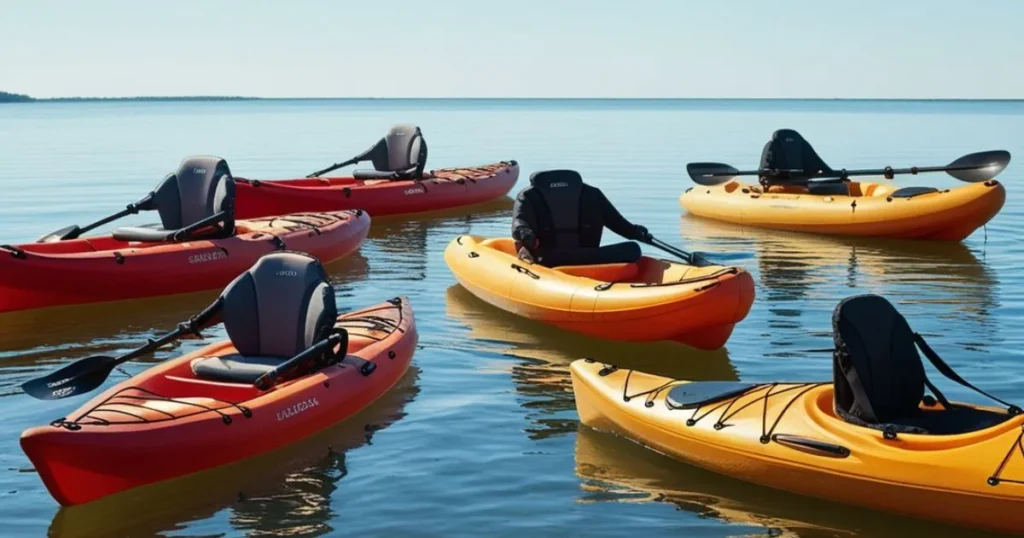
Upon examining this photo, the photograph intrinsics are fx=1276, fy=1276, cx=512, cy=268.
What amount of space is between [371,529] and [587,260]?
215 inches

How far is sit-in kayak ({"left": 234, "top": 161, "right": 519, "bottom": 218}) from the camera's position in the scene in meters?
18.2

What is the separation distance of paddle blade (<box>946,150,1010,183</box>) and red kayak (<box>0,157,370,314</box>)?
28.2ft

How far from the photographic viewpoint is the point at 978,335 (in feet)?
38.4

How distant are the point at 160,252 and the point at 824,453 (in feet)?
26.6

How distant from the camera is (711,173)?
1914 cm

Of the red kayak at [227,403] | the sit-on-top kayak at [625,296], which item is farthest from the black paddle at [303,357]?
the sit-on-top kayak at [625,296]

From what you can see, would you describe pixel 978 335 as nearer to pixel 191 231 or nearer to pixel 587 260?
pixel 587 260

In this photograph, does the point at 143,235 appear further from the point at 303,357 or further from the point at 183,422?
the point at 183,422

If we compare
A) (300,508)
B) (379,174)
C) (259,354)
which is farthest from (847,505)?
(379,174)

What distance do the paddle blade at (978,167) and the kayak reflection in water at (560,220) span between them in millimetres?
6509

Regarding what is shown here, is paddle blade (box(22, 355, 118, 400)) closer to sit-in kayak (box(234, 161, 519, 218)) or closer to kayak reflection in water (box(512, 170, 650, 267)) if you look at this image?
kayak reflection in water (box(512, 170, 650, 267))

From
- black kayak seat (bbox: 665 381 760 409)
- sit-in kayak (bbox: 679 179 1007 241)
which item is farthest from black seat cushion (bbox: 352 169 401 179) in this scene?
black kayak seat (bbox: 665 381 760 409)

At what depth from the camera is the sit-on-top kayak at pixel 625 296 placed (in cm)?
1016

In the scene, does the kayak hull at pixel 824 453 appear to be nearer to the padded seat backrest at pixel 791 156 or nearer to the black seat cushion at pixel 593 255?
the black seat cushion at pixel 593 255
